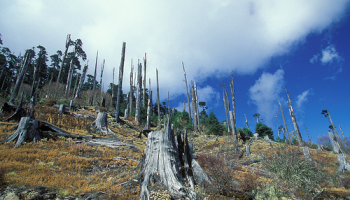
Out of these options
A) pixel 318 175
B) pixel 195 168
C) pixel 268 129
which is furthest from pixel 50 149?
pixel 268 129

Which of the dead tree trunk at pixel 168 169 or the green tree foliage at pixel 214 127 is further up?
the green tree foliage at pixel 214 127

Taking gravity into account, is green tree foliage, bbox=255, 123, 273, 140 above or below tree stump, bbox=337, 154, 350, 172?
above

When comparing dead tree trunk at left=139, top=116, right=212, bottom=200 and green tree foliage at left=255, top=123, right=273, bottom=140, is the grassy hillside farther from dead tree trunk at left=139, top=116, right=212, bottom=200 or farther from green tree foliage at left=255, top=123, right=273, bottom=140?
green tree foliage at left=255, top=123, right=273, bottom=140

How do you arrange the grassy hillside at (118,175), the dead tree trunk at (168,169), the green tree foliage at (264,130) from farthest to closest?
the green tree foliage at (264,130), the grassy hillside at (118,175), the dead tree trunk at (168,169)

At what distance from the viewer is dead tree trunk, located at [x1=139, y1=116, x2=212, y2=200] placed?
14.8 ft

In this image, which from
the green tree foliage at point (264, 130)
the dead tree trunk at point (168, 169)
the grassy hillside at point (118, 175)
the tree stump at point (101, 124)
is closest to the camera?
the dead tree trunk at point (168, 169)

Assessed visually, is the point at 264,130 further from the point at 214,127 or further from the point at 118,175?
the point at 118,175

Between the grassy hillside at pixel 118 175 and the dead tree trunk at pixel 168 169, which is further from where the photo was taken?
the grassy hillside at pixel 118 175

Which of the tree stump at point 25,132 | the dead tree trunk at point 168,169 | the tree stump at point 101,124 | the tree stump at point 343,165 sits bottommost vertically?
the tree stump at point 343,165

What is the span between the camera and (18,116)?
12.2 metres

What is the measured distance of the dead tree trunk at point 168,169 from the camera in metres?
4.52

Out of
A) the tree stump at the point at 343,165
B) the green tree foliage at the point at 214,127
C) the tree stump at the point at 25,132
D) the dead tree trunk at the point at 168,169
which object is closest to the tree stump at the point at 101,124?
the tree stump at the point at 25,132

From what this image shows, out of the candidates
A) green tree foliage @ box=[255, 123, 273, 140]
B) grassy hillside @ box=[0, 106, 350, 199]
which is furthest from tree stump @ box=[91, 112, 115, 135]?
green tree foliage @ box=[255, 123, 273, 140]

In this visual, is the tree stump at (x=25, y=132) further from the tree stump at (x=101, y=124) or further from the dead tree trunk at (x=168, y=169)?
the dead tree trunk at (x=168, y=169)
